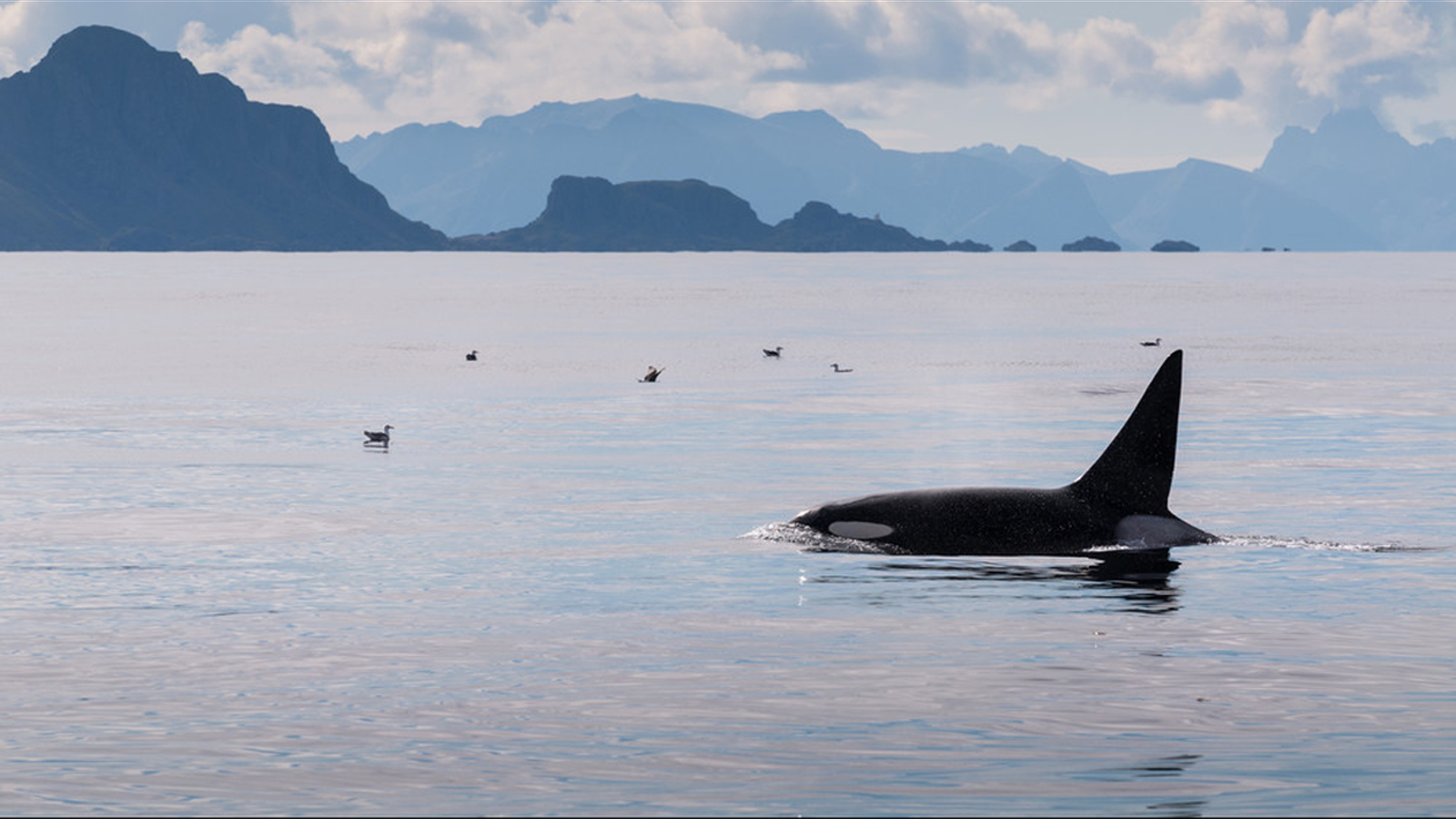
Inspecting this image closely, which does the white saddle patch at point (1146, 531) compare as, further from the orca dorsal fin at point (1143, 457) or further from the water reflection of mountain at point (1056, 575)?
the water reflection of mountain at point (1056, 575)

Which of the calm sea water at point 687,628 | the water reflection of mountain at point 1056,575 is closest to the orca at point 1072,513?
the water reflection of mountain at point 1056,575

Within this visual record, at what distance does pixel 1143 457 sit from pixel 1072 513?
1.54m

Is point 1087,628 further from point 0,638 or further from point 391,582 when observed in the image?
point 0,638

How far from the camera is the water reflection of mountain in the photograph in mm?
28141

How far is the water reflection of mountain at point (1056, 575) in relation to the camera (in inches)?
1108

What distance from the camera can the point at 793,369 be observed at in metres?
95.2

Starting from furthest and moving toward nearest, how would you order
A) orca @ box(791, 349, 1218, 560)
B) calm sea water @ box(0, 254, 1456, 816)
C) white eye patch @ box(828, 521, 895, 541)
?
white eye patch @ box(828, 521, 895, 541) < orca @ box(791, 349, 1218, 560) < calm sea water @ box(0, 254, 1456, 816)

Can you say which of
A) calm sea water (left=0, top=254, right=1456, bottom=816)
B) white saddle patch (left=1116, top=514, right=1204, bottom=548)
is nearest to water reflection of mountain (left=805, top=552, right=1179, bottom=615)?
calm sea water (left=0, top=254, right=1456, bottom=816)

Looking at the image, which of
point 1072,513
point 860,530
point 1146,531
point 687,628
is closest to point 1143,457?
point 1146,531

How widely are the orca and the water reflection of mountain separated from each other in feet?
2.49

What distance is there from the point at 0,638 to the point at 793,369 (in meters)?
72.0

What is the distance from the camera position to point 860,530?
32812mm

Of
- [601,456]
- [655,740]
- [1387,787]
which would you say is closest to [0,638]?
[655,740]

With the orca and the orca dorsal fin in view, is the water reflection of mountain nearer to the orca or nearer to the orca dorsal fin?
the orca
